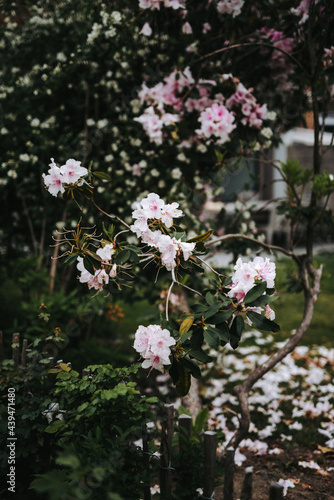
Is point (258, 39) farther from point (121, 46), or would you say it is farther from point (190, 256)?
point (190, 256)

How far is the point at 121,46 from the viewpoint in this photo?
125 inches

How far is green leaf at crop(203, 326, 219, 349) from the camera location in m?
1.46

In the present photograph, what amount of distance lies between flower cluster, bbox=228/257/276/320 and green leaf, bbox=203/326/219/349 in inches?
5.6

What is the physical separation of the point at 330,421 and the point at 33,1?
3.84 m

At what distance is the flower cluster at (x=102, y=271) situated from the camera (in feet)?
5.40

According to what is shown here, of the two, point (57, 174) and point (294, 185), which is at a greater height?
point (294, 185)

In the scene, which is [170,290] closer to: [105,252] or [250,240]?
[105,252]

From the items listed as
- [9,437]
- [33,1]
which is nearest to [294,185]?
[9,437]

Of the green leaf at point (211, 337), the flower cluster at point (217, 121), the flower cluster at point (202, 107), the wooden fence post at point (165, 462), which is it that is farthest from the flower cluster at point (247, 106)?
the wooden fence post at point (165, 462)

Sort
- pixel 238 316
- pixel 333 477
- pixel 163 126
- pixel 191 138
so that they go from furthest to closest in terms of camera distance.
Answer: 1. pixel 191 138
2. pixel 163 126
3. pixel 333 477
4. pixel 238 316

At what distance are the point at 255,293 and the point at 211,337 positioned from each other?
217 mm

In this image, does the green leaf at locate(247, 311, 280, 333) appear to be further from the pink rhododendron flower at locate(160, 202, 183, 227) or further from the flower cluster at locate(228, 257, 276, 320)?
the pink rhododendron flower at locate(160, 202, 183, 227)

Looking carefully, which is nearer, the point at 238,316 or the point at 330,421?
the point at 238,316

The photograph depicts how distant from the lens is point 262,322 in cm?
150
